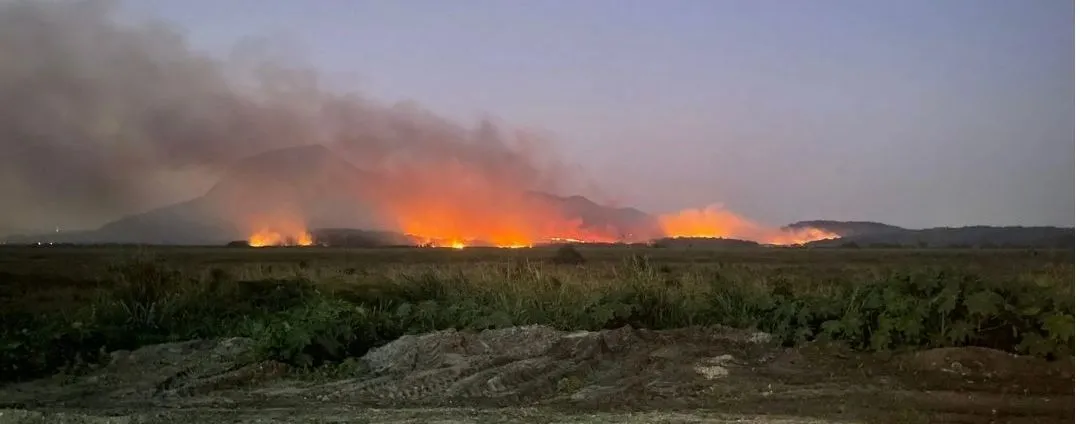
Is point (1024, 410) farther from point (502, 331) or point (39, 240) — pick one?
point (39, 240)

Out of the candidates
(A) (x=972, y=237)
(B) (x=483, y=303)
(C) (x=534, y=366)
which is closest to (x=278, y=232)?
(B) (x=483, y=303)

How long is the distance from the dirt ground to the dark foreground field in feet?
0.06

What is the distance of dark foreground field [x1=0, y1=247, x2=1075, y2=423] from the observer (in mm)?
4617

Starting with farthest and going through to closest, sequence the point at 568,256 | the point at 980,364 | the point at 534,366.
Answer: the point at 568,256, the point at 534,366, the point at 980,364

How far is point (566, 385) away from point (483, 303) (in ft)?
9.72

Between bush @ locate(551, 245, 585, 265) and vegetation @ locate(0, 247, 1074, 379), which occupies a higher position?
bush @ locate(551, 245, 585, 265)

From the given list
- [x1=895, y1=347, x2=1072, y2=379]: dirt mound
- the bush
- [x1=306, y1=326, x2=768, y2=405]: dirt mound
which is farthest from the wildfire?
[x1=895, y1=347, x2=1072, y2=379]: dirt mound

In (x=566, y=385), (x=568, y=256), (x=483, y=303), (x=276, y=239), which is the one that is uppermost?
(x=276, y=239)

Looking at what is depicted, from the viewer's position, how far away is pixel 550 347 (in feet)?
20.3

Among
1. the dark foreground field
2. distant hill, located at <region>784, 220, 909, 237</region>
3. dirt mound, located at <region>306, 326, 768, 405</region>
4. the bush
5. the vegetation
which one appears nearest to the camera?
the dark foreground field

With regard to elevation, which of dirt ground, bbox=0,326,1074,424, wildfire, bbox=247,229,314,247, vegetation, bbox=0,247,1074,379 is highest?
wildfire, bbox=247,229,314,247

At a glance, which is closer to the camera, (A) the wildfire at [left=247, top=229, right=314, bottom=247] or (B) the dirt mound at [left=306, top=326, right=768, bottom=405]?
(B) the dirt mound at [left=306, top=326, right=768, bottom=405]

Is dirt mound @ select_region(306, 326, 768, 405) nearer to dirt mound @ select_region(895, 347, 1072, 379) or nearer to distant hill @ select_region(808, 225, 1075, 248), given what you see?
dirt mound @ select_region(895, 347, 1072, 379)

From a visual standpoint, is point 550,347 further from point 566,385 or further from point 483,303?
point 483,303
